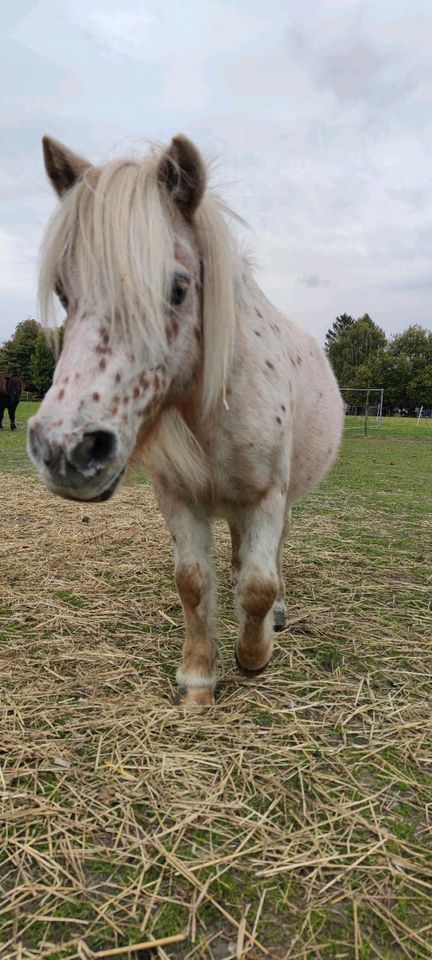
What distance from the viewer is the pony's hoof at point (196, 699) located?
249cm

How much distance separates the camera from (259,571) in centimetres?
241

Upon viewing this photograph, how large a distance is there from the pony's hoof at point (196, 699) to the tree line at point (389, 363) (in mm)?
56949

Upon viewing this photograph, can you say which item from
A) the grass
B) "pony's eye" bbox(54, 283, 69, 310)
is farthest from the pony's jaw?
the grass

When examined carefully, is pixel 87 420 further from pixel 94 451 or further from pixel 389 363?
pixel 389 363

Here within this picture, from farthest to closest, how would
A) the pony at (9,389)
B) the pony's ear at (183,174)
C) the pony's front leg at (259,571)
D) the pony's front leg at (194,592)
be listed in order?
the pony at (9,389) < the pony's front leg at (194,592) < the pony's front leg at (259,571) < the pony's ear at (183,174)

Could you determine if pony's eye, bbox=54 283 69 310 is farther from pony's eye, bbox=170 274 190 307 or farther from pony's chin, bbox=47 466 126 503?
pony's chin, bbox=47 466 126 503

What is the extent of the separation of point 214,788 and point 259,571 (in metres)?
0.85

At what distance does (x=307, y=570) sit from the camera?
15.3ft

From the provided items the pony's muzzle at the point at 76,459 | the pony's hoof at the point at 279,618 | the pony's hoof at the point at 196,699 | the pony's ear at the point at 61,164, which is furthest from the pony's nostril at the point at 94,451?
the pony's hoof at the point at 279,618

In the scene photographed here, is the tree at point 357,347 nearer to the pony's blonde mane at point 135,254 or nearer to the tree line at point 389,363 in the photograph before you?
the tree line at point 389,363

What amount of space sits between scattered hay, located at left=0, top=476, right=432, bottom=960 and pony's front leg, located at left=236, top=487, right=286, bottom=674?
13.3 inches

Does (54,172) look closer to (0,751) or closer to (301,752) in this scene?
(0,751)

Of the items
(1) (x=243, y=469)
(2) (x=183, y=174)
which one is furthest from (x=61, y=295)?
(1) (x=243, y=469)

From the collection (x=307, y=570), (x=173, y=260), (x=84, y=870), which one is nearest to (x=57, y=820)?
(x=84, y=870)
